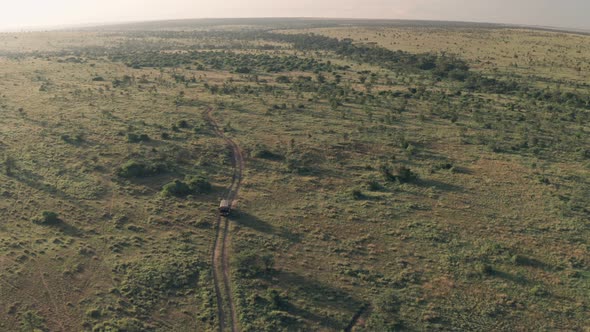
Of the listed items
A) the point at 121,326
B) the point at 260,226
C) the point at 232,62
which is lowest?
the point at 121,326

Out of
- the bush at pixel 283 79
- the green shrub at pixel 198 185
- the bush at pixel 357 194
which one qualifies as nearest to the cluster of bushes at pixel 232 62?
the bush at pixel 283 79

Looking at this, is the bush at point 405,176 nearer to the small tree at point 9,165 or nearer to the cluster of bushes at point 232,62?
the small tree at point 9,165

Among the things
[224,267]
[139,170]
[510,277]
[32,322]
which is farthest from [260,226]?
[510,277]

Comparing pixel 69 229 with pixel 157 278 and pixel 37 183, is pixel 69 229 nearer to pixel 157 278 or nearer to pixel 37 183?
pixel 37 183

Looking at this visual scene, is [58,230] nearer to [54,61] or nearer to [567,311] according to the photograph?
[567,311]

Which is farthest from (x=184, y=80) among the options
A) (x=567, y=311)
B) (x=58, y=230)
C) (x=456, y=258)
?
(x=567, y=311)

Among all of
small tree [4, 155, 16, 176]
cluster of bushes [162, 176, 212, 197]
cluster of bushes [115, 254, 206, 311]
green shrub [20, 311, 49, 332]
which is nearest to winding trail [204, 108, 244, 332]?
cluster of bushes [115, 254, 206, 311]

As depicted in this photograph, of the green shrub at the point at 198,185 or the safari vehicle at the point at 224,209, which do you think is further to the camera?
the green shrub at the point at 198,185
